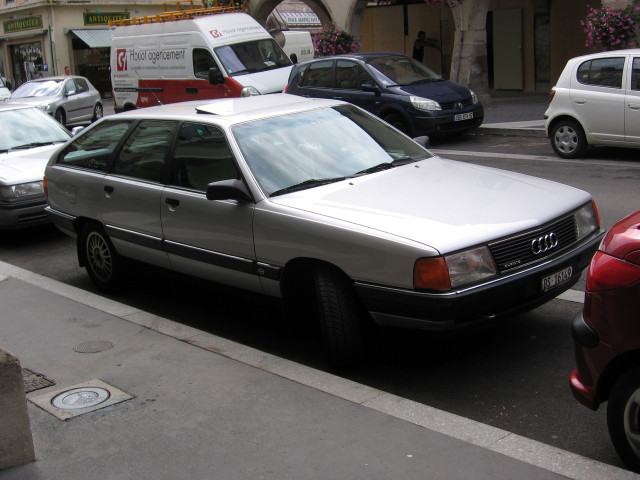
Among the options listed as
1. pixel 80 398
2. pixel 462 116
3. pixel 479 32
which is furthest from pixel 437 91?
pixel 80 398

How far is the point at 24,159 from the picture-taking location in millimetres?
10617

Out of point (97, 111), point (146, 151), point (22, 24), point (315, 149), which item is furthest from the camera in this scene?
point (22, 24)

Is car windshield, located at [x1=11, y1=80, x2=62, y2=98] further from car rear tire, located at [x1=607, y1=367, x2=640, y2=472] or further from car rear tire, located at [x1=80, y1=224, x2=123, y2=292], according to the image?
car rear tire, located at [x1=607, y1=367, x2=640, y2=472]

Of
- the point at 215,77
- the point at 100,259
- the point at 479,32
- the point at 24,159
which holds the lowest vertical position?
the point at 100,259

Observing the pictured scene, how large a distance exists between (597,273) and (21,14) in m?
45.9

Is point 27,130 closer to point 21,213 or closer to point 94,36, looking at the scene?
point 21,213

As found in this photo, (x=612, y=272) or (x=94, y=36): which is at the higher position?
(x=94, y=36)

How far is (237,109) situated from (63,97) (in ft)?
63.2

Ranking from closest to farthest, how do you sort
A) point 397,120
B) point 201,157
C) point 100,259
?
point 201,157
point 100,259
point 397,120

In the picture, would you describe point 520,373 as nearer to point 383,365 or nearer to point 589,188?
point 383,365

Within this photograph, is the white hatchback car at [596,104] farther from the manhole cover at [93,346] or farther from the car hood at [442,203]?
the manhole cover at [93,346]

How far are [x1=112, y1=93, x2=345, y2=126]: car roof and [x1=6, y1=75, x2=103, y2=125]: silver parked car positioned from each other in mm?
17445

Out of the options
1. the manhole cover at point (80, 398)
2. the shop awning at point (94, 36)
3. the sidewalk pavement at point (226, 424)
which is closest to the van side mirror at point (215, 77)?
the sidewalk pavement at point (226, 424)

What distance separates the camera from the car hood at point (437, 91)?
15.2m
